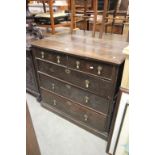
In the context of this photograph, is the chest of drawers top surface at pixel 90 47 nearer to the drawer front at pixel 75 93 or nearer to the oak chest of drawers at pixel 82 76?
the oak chest of drawers at pixel 82 76

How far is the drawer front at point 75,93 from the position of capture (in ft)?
4.42

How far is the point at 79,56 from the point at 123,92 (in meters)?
0.47

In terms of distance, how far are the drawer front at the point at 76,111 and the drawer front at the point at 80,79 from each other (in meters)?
0.28

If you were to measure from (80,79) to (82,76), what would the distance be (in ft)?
0.16

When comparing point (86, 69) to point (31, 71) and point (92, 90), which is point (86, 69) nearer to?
point (92, 90)

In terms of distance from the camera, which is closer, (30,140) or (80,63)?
(30,140)

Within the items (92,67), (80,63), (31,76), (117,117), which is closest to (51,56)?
(80,63)

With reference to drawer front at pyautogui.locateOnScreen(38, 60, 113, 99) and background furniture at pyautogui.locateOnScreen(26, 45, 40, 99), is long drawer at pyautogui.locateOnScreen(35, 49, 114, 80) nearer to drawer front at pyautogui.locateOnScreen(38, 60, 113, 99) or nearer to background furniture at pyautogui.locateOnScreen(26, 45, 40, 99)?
drawer front at pyautogui.locateOnScreen(38, 60, 113, 99)

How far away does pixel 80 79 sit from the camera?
1360 millimetres

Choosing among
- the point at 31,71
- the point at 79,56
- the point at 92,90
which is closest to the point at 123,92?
the point at 92,90

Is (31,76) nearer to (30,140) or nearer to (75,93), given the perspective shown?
(75,93)

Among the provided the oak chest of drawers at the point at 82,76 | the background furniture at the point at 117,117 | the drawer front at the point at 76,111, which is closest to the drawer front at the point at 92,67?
the oak chest of drawers at the point at 82,76

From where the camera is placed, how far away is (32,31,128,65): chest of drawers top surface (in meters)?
1.14
